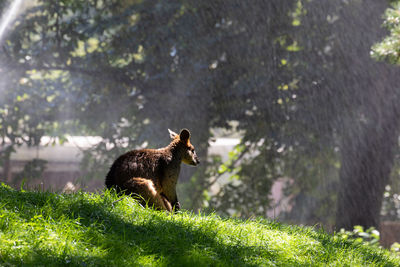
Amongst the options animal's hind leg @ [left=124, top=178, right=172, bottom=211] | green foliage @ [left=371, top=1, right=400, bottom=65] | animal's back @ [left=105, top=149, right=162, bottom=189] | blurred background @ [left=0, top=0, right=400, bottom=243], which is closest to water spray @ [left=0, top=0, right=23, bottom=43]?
blurred background @ [left=0, top=0, right=400, bottom=243]

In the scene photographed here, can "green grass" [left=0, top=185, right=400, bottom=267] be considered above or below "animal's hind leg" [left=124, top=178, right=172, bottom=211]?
below

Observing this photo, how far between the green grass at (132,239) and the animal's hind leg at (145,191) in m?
0.16

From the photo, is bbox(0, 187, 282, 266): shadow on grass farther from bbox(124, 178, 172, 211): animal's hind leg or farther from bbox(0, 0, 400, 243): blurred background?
bbox(0, 0, 400, 243): blurred background

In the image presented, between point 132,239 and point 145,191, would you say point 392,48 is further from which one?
point 132,239

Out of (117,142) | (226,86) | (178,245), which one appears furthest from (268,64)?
(178,245)

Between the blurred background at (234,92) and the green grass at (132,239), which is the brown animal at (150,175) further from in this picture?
the blurred background at (234,92)

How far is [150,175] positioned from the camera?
17.5ft

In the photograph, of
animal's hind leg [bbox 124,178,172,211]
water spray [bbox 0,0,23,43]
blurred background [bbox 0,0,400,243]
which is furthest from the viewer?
water spray [bbox 0,0,23,43]

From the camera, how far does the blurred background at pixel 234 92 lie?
1142cm

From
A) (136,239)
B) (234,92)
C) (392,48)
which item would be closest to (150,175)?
(136,239)

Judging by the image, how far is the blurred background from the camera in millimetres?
11422

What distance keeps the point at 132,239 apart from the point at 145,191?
0.86 m

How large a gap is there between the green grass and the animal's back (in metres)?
0.29

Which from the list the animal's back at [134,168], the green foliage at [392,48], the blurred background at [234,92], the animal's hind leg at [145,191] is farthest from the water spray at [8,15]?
the animal's hind leg at [145,191]
